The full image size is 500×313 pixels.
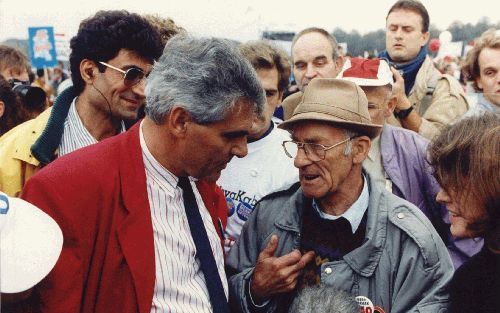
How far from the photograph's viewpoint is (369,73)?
3434mm

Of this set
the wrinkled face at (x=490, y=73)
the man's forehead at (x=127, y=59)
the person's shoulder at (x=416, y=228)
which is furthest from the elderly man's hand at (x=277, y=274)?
the wrinkled face at (x=490, y=73)

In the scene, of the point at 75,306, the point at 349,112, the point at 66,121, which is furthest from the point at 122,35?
the point at 75,306

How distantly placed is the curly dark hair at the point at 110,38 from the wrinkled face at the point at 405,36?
2.36 m

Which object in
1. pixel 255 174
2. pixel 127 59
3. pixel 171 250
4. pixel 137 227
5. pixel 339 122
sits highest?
pixel 127 59

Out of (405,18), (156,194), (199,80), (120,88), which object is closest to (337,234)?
(156,194)

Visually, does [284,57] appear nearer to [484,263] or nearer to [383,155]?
[383,155]

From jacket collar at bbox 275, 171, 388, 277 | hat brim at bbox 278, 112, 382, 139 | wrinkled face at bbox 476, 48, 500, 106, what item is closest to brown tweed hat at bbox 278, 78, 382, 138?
hat brim at bbox 278, 112, 382, 139

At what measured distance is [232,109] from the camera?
6.98ft

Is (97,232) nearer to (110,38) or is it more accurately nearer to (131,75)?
(131,75)

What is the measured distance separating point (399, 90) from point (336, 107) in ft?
4.47

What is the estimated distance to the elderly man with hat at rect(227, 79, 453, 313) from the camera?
2.24 m

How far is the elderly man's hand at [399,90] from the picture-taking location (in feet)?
12.1

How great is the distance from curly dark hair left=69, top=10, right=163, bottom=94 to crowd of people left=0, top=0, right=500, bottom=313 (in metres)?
0.01

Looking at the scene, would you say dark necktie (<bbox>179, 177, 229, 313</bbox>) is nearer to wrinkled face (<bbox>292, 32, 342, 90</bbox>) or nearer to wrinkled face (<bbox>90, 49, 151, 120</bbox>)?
wrinkled face (<bbox>90, 49, 151, 120</bbox>)
